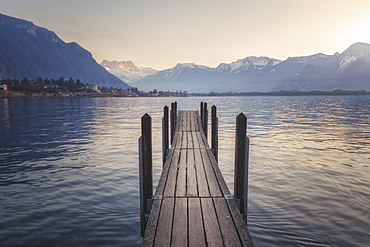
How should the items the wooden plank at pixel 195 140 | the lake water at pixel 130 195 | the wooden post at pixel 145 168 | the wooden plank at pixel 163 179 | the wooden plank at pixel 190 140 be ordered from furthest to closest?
the wooden plank at pixel 195 140, the wooden plank at pixel 190 140, the lake water at pixel 130 195, the wooden plank at pixel 163 179, the wooden post at pixel 145 168

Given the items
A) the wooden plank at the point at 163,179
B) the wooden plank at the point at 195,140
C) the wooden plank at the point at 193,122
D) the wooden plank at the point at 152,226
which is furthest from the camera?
the wooden plank at the point at 193,122

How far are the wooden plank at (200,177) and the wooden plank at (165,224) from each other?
0.97m

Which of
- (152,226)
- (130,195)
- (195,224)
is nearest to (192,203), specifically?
(195,224)

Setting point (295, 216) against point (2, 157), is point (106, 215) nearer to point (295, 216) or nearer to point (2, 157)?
point (295, 216)

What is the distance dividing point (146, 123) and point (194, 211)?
265 cm

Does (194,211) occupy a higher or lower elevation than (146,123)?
lower

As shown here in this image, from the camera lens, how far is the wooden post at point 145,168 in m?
6.86

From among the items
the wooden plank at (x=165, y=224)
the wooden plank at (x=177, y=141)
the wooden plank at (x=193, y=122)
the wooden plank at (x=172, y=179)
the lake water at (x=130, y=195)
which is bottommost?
the lake water at (x=130, y=195)

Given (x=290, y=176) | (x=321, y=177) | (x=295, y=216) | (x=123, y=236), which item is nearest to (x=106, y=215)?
(x=123, y=236)

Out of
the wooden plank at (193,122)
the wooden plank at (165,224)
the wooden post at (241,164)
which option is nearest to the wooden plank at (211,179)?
the wooden post at (241,164)

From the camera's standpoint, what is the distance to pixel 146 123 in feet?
22.8

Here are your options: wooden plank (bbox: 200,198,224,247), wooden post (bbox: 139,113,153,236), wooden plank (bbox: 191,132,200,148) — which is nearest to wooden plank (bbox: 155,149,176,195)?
wooden post (bbox: 139,113,153,236)

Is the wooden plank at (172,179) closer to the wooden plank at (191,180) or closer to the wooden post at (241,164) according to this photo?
the wooden plank at (191,180)

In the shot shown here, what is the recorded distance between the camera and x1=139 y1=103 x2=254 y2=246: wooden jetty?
4953mm
